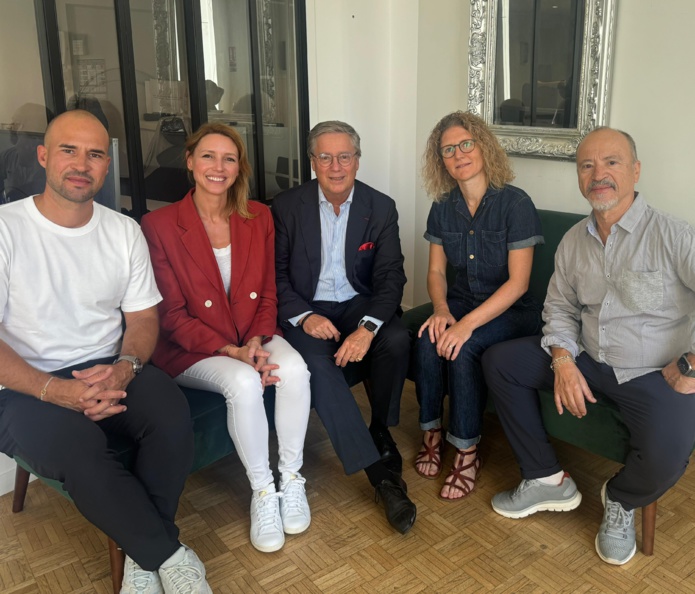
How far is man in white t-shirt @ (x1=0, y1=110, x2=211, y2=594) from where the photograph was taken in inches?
69.9

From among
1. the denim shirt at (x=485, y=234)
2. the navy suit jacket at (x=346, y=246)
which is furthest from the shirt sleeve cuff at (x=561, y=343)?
the navy suit jacket at (x=346, y=246)

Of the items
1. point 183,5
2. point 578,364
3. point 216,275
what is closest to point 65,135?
point 216,275

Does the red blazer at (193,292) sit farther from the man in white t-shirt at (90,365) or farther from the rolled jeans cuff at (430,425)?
the rolled jeans cuff at (430,425)

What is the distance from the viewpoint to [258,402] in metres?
2.13

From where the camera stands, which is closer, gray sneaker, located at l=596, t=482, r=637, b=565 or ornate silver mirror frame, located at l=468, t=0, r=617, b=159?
gray sneaker, located at l=596, t=482, r=637, b=565

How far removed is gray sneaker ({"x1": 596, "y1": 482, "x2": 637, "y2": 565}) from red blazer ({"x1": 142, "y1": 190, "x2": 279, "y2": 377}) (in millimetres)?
1214

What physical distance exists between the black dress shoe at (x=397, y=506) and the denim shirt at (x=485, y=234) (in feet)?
2.53

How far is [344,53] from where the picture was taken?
3.48 meters

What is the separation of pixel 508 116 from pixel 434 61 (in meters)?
0.55

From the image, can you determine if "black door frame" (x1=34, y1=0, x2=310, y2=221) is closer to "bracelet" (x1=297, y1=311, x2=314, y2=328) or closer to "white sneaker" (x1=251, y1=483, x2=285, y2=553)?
"bracelet" (x1=297, y1=311, x2=314, y2=328)

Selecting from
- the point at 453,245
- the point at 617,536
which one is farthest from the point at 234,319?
the point at 617,536

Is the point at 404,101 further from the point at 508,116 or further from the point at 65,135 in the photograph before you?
the point at 65,135

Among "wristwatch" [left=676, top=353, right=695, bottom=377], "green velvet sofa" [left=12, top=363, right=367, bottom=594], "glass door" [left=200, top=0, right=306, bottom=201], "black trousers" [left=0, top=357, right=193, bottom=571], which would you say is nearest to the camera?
"black trousers" [left=0, top=357, right=193, bottom=571]

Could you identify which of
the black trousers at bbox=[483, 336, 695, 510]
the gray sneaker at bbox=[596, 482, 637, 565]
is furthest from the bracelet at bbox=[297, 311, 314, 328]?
the gray sneaker at bbox=[596, 482, 637, 565]
